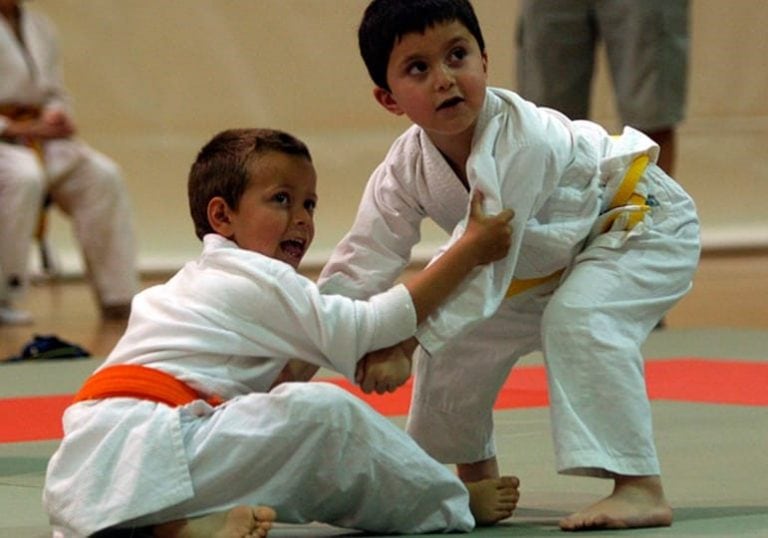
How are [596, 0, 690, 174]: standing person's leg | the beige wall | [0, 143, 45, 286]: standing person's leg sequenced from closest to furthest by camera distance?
[596, 0, 690, 174]: standing person's leg → [0, 143, 45, 286]: standing person's leg → the beige wall

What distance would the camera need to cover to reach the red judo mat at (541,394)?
3799 mm

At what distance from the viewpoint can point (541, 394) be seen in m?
4.18

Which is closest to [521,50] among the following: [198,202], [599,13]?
[599,13]

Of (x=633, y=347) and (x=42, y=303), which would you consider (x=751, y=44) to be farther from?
(x=633, y=347)

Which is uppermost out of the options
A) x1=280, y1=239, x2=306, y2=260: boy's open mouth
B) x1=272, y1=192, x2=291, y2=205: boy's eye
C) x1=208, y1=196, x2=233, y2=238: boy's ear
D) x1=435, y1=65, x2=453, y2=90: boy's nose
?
x1=435, y1=65, x2=453, y2=90: boy's nose

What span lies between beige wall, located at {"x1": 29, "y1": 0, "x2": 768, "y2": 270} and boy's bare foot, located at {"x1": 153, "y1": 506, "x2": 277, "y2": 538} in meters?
6.43

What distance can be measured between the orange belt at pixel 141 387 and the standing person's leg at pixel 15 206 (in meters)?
4.16

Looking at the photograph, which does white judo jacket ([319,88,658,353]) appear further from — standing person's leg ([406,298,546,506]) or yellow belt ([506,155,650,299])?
standing person's leg ([406,298,546,506])

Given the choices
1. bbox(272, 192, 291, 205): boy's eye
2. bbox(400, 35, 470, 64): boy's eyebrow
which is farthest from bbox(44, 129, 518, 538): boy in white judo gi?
bbox(400, 35, 470, 64): boy's eyebrow

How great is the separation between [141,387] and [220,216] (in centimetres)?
31

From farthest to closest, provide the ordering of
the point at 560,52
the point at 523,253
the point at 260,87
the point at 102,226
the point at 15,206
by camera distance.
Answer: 1. the point at 260,87
2. the point at 102,226
3. the point at 15,206
4. the point at 560,52
5. the point at 523,253

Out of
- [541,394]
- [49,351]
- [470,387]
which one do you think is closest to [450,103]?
[470,387]

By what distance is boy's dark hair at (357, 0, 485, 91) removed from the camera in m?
2.59

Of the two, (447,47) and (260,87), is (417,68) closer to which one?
(447,47)
